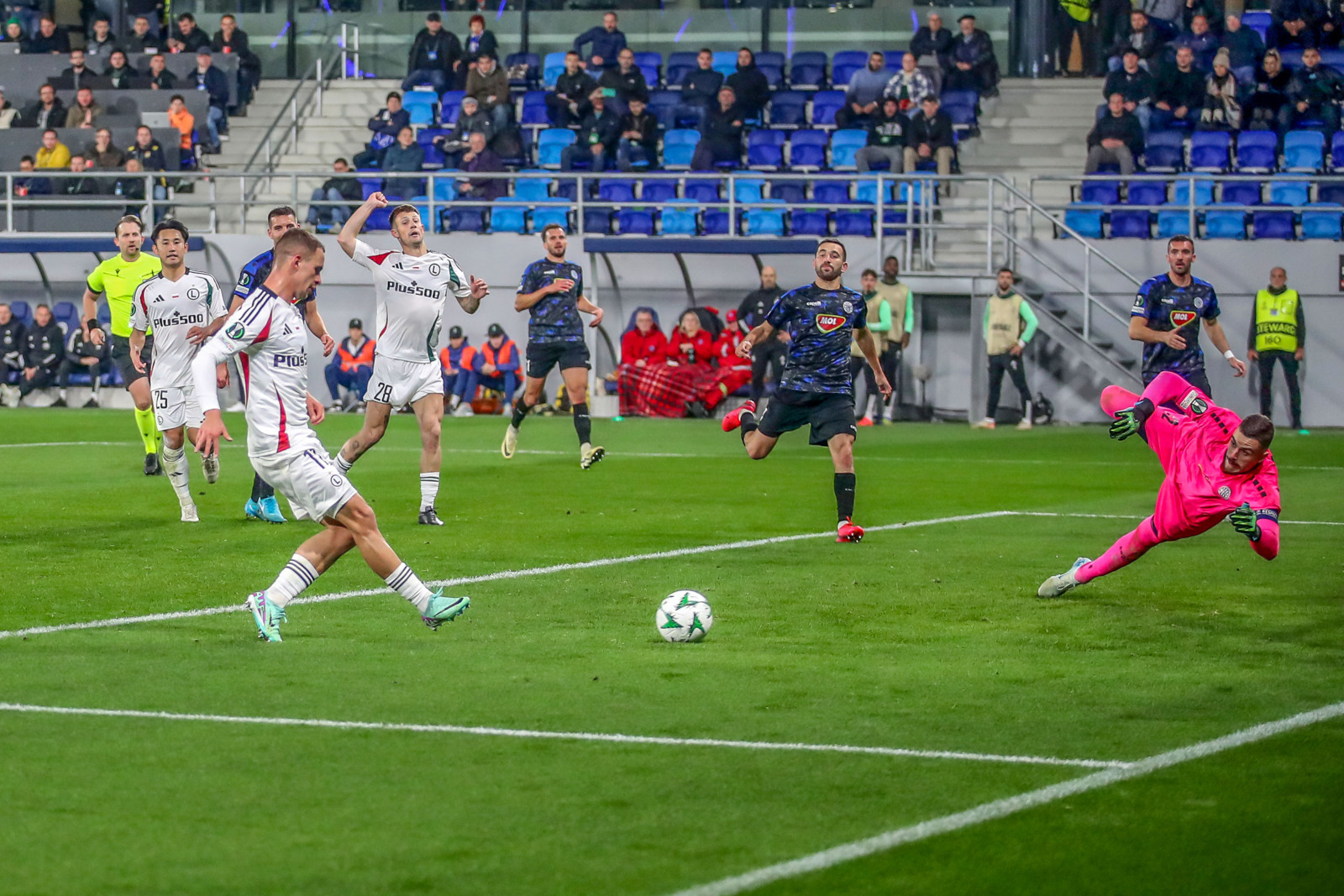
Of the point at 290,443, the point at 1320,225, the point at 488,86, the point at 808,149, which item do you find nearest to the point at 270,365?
the point at 290,443

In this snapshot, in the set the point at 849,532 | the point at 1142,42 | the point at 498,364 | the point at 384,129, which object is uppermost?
the point at 1142,42

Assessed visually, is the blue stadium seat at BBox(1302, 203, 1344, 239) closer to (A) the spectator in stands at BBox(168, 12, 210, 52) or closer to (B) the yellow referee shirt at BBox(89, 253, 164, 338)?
(B) the yellow referee shirt at BBox(89, 253, 164, 338)

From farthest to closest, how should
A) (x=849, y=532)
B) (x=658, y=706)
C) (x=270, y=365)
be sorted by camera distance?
(x=849, y=532) < (x=270, y=365) < (x=658, y=706)

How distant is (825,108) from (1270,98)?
689cm

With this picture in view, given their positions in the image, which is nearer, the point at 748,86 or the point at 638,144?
the point at 638,144

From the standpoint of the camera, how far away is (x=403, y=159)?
29203 mm

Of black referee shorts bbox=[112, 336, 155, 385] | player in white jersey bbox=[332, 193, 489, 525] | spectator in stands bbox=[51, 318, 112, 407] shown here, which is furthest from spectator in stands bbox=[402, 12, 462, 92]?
player in white jersey bbox=[332, 193, 489, 525]

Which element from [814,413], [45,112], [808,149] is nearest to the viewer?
[814,413]

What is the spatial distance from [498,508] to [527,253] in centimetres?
1411

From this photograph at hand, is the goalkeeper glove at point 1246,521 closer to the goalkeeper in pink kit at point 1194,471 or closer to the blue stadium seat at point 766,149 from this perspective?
the goalkeeper in pink kit at point 1194,471

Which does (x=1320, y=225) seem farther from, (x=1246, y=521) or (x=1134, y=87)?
(x=1246, y=521)

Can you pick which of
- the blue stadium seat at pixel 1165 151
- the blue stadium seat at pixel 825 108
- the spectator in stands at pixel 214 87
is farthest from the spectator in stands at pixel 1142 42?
the spectator in stands at pixel 214 87

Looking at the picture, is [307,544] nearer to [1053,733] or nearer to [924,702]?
[924,702]

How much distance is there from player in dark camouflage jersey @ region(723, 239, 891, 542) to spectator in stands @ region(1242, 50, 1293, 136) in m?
16.5
